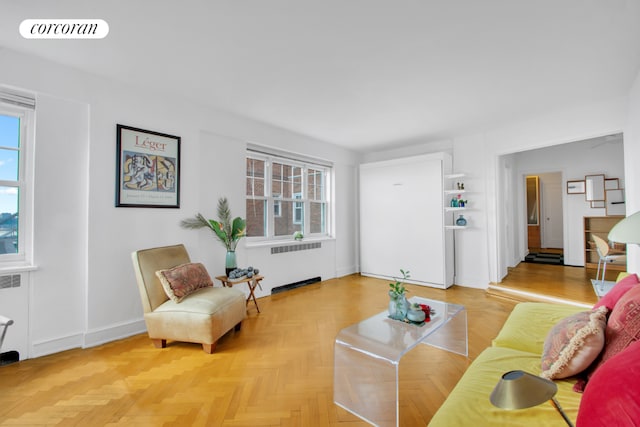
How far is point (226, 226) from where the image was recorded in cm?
374

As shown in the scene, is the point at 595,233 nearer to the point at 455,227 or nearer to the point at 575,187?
the point at 575,187

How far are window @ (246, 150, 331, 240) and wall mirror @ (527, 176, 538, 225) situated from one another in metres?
6.60

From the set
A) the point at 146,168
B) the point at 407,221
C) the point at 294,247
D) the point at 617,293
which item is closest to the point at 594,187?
the point at 407,221

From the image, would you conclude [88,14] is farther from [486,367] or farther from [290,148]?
[486,367]

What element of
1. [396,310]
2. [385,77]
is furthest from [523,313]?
[385,77]

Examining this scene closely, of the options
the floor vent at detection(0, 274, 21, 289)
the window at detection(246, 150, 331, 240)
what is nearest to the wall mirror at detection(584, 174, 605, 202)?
the window at detection(246, 150, 331, 240)

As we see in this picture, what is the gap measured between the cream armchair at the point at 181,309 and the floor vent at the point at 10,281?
2.83 feet

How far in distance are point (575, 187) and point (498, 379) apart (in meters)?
6.42

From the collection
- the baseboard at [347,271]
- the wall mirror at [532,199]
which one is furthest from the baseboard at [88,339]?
the wall mirror at [532,199]

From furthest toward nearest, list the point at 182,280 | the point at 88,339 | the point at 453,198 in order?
the point at 453,198 → the point at 182,280 → the point at 88,339

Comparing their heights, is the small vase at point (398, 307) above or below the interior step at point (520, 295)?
above

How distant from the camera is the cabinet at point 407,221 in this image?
15.9ft

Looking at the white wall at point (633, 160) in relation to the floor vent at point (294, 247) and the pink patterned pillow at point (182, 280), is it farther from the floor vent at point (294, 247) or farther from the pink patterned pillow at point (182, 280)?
the pink patterned pillow at point (182, 280)

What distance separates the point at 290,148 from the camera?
4773 millimetres
